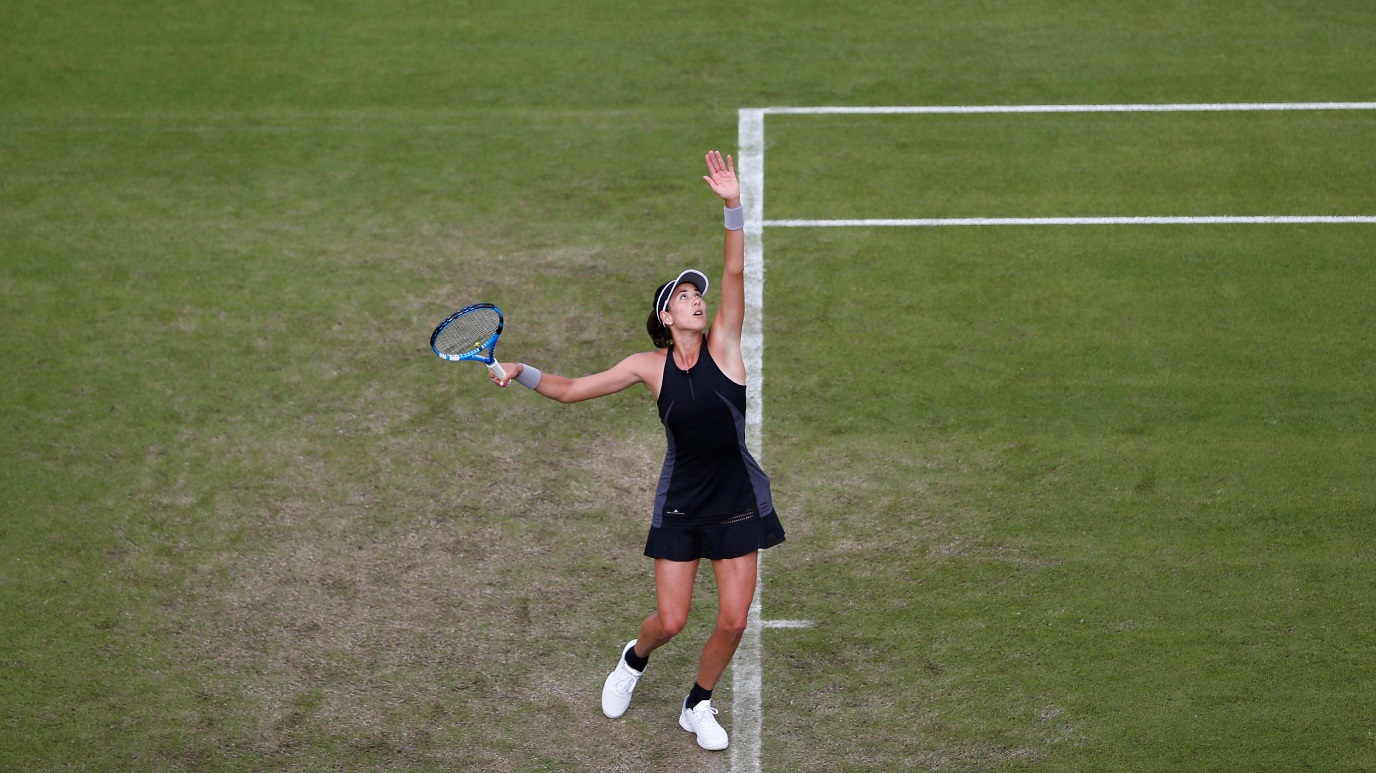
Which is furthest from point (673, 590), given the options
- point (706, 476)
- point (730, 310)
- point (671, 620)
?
point (730, 310)

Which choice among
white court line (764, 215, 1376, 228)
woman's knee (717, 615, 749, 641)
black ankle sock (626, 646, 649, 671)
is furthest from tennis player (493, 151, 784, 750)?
Result: white court line (764, 215, 1376, 228)

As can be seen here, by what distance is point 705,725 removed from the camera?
723 centimetres

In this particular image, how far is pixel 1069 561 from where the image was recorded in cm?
834

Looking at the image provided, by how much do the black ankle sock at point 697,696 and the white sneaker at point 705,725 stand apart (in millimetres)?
17

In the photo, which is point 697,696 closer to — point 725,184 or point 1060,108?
point 725,184

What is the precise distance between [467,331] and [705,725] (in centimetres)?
Result: 238

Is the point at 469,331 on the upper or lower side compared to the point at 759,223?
upper

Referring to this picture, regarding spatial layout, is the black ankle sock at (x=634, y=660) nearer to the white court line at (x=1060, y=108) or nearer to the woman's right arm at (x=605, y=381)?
the woman's right arm at (x=605, y=381)

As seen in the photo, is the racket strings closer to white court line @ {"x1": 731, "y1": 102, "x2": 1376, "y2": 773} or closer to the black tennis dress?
the black tennis dress

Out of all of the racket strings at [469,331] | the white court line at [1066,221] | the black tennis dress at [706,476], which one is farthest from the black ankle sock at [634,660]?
the white court line at [1066,221]

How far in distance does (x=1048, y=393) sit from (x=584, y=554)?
137 inches

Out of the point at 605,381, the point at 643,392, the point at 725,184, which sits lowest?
Answer: the point at 643,392

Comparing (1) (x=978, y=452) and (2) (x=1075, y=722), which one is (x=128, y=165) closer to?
(1) (x=978, y=452)

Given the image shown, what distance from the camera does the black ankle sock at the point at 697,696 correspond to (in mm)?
7238
